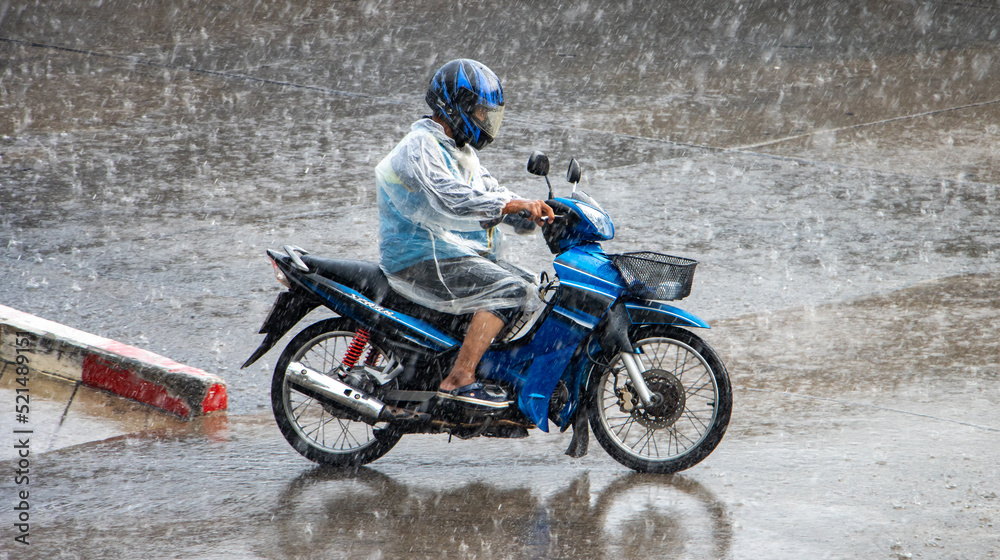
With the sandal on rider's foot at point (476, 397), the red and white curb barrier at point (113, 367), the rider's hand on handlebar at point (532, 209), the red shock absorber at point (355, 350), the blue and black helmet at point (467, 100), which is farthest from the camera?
the red and white curb barrier at point (113, 367)

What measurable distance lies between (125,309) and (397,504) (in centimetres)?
331

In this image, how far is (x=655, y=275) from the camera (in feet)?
15.3

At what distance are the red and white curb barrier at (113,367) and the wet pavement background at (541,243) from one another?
9.2 inches

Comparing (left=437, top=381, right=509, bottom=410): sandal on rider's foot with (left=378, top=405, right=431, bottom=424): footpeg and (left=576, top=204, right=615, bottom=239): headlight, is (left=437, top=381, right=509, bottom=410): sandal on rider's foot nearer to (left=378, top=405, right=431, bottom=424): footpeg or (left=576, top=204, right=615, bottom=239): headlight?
(left=378, top=405, right=431, bottom=424): footpeg

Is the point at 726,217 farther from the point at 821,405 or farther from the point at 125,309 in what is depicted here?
the point at 125,309

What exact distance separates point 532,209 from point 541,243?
3919 mm

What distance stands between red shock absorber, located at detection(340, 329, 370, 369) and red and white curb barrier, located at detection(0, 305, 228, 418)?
1043mm

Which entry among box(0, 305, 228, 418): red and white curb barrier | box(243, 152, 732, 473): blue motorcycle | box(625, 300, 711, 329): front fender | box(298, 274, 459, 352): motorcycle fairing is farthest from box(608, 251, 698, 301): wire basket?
box(0, 305, 228, 418): red and white curb barrier

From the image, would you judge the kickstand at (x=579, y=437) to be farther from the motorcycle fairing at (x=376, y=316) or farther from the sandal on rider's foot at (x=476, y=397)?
the motorcycle fairing at (x=376, y=316)

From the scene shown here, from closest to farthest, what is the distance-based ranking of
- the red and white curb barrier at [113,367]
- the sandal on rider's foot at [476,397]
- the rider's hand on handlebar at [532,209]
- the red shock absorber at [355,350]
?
the rider's hand on handlebar at [532,209] < the sandal on rider's foot at [476,397] < the red shock absorber at [355,350] < the red and white curb barrier at [113,367]

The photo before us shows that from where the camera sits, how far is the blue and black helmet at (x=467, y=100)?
475 cm

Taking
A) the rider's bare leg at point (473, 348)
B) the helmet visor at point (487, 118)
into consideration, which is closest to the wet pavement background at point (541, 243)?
the rider's bare leg at point (473, 348)

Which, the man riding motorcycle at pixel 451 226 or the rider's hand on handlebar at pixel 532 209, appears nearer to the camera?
the rider's hand on handlebar at pixel 532 209

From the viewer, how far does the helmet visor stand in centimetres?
477
